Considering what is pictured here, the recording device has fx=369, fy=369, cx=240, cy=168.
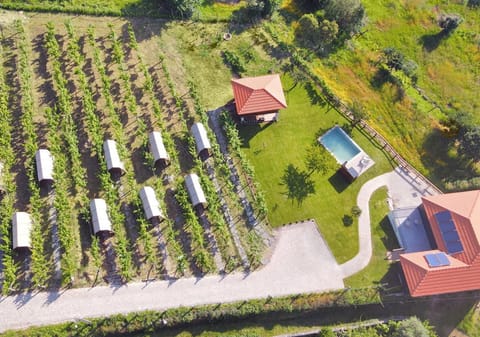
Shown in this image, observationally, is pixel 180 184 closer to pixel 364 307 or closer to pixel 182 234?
pixel 182 234

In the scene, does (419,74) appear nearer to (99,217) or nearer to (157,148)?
(157,148)

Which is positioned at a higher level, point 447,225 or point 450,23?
point 450,23

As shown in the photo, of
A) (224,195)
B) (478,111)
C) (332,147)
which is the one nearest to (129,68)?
(224,195)

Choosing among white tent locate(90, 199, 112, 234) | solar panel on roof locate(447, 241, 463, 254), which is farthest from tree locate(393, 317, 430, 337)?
white tent locate(90, 199, 112, 234)

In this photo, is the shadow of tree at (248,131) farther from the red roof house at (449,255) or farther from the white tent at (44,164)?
the white tent at (44,164)

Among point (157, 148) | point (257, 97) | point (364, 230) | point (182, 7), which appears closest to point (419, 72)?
point (257, 97)

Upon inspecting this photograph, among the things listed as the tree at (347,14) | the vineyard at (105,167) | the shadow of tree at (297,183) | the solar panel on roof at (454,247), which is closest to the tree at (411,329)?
the solar panel on roof at (454,247)
